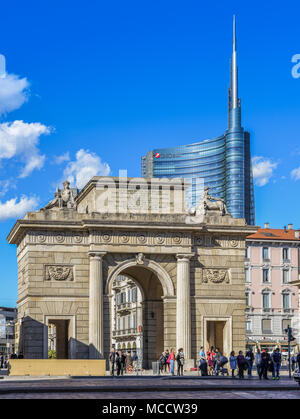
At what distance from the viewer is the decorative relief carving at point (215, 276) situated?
5588 cm

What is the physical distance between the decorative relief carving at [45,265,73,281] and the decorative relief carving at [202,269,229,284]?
333 inches

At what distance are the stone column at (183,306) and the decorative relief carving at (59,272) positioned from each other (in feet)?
22.0

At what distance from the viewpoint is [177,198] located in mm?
56906

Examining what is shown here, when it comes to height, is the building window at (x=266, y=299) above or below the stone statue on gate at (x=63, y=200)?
below

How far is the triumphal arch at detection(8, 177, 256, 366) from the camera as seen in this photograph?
5344cm

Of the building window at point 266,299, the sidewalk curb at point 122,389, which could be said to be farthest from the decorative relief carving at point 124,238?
the building window at point 266,299

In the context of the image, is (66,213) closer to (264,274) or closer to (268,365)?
(268,365)

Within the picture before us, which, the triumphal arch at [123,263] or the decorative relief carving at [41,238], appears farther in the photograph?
the decorative relief carving at [41,238]

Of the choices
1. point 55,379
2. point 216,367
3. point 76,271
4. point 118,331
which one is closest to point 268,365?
point 216,367

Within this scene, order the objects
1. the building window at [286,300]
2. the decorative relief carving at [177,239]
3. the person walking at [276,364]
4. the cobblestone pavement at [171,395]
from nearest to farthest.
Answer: the cobblestone pavement at [171,395]
the person walking at [276,364]
the decorative relief carving at [177,239]
the building window at [286,300]

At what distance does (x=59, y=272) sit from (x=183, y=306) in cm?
785

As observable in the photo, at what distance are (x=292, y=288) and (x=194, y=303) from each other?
1932 inches

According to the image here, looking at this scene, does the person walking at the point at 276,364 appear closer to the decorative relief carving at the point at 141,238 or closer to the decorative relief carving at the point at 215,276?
the decorative relief carving at the point at 215,276

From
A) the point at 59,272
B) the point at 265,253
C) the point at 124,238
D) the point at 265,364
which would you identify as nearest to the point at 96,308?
the point at 59,272
